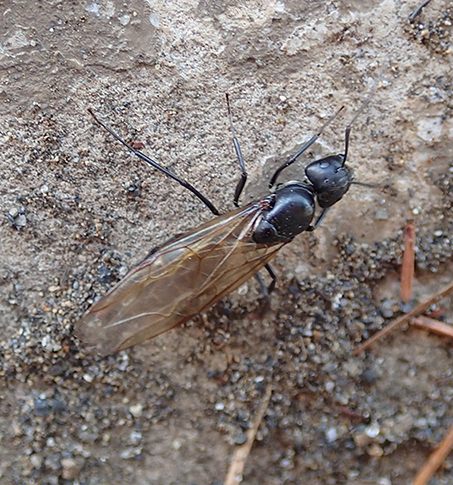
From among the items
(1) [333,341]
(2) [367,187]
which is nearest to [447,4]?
(2) [367,187]

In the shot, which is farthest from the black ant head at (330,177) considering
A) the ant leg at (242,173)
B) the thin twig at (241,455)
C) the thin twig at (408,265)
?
the thin twig at (241,455)

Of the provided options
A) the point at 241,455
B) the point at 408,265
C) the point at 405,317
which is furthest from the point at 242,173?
the point at 241,455

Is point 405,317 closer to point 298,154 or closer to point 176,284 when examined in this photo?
point 298,154

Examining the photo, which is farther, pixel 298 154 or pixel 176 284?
pixel 298 154

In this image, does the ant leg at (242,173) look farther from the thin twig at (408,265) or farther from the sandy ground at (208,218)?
the thin twig at (408,265)

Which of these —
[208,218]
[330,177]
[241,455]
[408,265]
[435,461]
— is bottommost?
[435,461]

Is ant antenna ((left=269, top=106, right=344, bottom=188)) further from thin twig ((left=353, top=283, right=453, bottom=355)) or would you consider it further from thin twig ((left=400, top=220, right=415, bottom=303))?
thin twig ((left=353, top=283, right=453, bottom=355))
